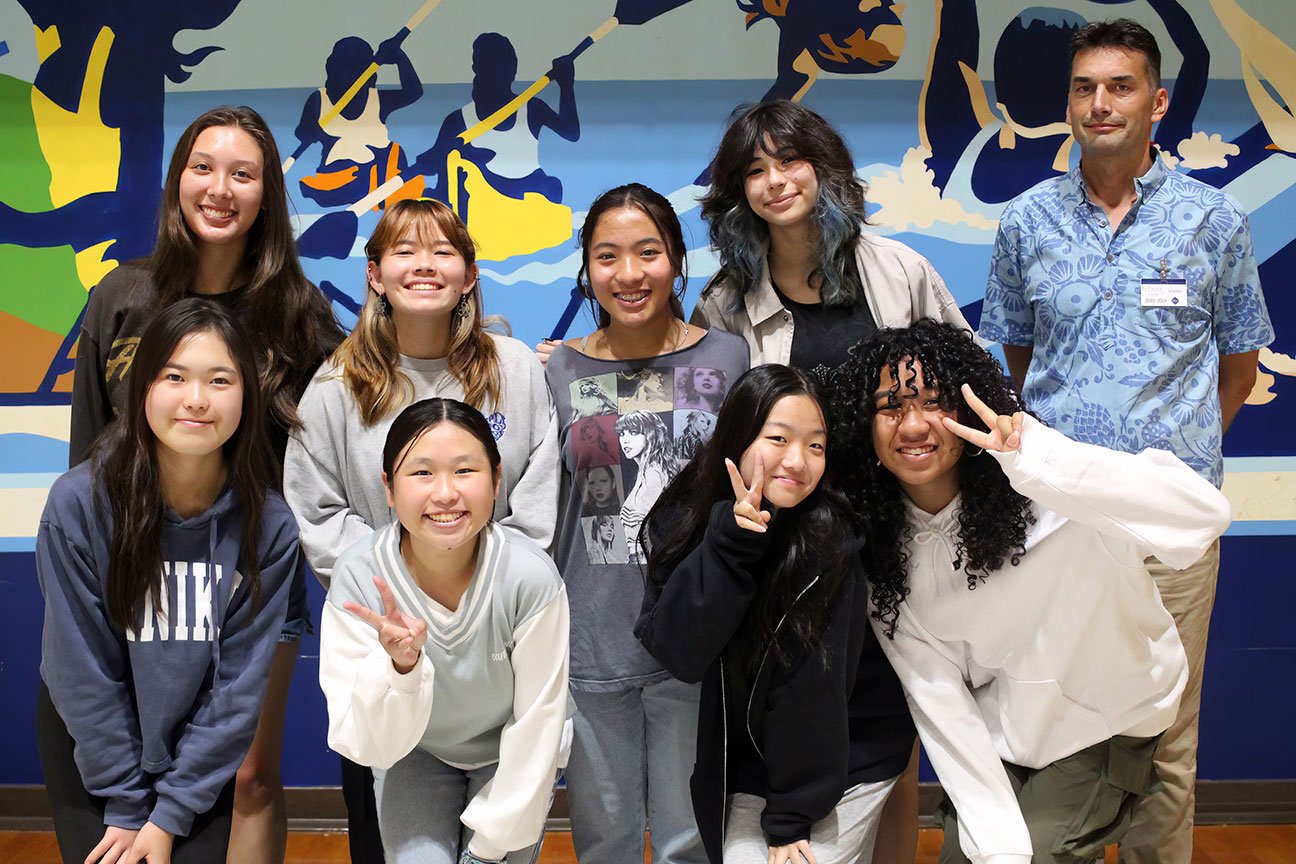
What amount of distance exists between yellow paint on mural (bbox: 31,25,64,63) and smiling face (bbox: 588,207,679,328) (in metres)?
2.11

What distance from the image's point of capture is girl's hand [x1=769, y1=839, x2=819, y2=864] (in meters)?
1.98

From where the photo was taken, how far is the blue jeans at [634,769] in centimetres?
221

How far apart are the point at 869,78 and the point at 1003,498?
1.69 metres

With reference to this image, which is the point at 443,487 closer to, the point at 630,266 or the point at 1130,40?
the point at 630,266

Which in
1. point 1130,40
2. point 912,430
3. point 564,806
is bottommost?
point 564,806

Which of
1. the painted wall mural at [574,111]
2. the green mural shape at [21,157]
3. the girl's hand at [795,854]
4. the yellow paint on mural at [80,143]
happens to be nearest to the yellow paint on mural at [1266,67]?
the painted wall mural at [574,111]

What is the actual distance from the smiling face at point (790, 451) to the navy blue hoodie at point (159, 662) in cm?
105

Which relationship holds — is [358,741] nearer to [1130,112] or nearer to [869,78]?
[1130,112]

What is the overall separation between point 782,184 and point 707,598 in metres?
0.95

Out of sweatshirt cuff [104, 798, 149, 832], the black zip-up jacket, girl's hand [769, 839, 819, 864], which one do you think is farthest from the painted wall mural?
girl's hand [769, 839, 819, 864]

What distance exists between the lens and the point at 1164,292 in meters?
2.44

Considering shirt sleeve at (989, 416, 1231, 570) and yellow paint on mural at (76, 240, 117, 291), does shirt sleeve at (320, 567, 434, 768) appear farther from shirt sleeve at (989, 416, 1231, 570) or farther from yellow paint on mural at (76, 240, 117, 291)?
yellow paint on mural at (76, 240, 117, 291)

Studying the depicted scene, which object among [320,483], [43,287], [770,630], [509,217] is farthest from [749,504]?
[43,287]

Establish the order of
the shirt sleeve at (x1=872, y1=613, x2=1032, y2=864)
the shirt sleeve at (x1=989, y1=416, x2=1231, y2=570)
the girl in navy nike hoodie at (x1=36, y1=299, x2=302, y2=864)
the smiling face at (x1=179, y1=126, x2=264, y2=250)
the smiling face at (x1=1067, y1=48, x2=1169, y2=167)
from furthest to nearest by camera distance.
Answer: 1. the smiling face at (x1=1067, y1=48, x2=1169, y2=167)
2. the smiling face at (x1=179, y1=126, x2=264, y2=250)
3. the girl in navy nike hoodie at (x1=36, y1=299, x2=302, y2=864)
4. the shirt sleeve at (x1=872, y1=613, x2=1032, y2=864)
5. the shirt sleeve at (x1=989, y1=416, x2=1231, y2=570)
